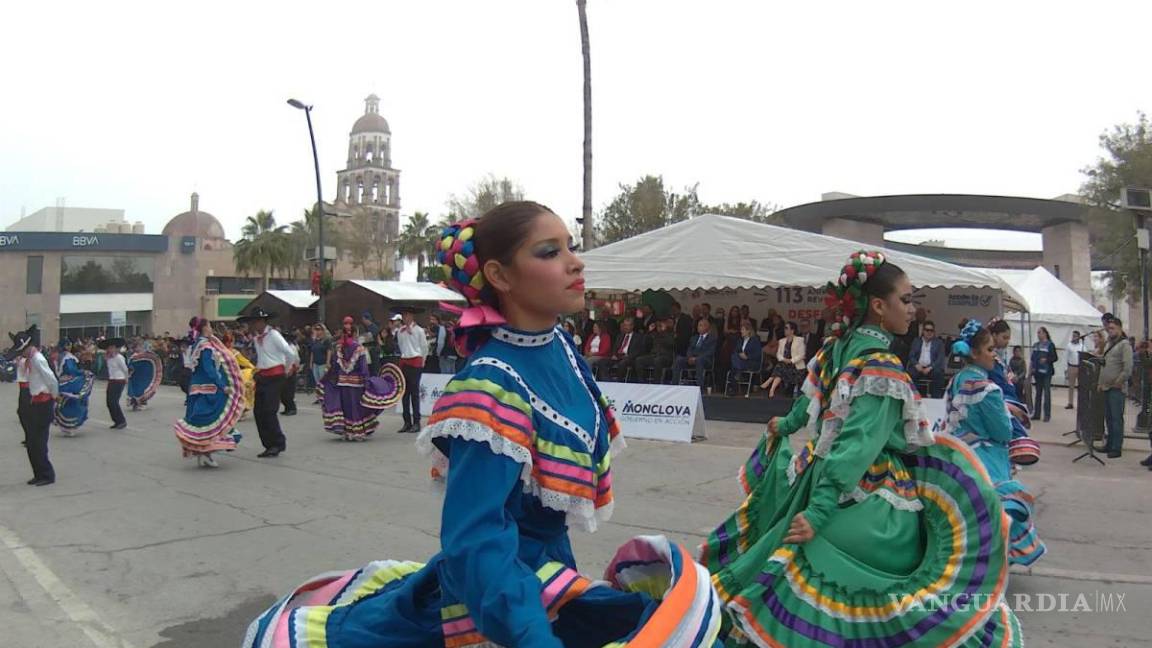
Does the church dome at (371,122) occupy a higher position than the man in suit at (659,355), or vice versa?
the church dome at (371,122)

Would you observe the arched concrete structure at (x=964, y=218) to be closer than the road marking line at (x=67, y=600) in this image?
No

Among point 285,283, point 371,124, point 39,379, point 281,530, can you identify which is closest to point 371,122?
point 371,124

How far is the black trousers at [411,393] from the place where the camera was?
43.9 feet

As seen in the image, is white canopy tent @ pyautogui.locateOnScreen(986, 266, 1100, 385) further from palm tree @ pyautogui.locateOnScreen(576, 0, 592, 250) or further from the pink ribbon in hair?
the pink ribbon in hair

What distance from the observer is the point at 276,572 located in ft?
18.6

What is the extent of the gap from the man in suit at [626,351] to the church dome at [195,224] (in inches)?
2414

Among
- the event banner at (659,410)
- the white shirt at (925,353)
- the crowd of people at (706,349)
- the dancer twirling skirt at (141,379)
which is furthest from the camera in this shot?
the dancer twirling skirt at (141,379)

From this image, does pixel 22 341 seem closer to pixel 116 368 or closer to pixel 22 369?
pixel 22 369

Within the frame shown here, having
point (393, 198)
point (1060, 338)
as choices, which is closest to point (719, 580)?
point (1060, 338)

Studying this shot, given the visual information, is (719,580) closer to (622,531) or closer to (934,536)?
(934,536)

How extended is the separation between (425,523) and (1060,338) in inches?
842

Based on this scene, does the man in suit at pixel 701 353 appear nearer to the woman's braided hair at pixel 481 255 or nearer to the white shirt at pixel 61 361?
the white shirt at pixel 61 361

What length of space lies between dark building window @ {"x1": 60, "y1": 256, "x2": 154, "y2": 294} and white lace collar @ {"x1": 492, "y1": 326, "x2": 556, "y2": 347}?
56.6 meters

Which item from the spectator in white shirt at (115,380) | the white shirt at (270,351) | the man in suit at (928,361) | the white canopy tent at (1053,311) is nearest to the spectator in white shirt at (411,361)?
the white shirt at (270,351)
